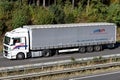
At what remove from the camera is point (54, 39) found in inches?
1369

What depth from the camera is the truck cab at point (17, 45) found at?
3266 cm

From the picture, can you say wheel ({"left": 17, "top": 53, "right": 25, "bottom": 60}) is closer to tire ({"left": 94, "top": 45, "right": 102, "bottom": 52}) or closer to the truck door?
the truck door

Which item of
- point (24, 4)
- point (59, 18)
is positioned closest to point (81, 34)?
point (59, 18)

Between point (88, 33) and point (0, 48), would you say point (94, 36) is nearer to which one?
point (88, 33)

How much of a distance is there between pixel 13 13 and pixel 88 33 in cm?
1308

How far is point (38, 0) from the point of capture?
172ft

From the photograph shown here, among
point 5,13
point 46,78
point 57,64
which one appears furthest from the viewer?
point 5,13

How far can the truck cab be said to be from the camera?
1286 inches

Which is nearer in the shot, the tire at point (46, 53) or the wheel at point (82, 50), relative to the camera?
the tire at point (46, 53)

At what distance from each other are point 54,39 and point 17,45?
3.81 m

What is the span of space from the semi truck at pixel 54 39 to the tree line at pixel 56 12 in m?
9.35

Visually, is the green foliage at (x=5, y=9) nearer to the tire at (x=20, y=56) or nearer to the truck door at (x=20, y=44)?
the truck door at (x=20, y=44)

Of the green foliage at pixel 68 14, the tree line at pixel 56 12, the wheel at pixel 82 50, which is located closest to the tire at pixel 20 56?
the wheel at pixel 82 50

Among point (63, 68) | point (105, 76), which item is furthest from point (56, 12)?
point (105, 76)
